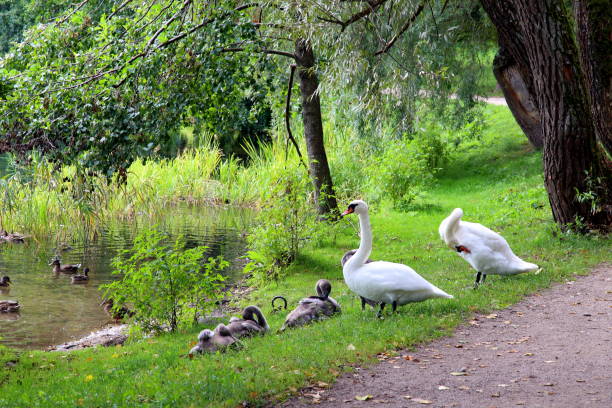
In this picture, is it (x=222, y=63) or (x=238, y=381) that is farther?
(x=222, y=63)

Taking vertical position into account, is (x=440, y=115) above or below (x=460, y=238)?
above

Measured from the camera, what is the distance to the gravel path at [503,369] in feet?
20.6

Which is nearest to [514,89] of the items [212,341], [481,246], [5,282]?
[481,246]

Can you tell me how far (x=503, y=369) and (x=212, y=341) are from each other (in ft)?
11.3

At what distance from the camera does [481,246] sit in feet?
32.6

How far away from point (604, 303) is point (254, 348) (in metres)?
4.84

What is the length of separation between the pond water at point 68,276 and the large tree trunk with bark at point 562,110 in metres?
8.62

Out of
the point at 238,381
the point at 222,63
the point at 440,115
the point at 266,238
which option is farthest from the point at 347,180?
the point at 238,381

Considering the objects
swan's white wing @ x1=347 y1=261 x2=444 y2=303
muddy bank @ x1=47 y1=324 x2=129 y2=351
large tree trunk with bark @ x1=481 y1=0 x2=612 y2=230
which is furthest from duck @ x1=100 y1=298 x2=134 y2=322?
large tree trunk with bark @ x1=481 y1=0 x2=612 y2=230

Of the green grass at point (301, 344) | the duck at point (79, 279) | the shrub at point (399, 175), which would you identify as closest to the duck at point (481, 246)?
the green grass at point (301, 344)

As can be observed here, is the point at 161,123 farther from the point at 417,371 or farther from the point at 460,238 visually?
the point at 417,371

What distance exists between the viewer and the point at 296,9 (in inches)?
555

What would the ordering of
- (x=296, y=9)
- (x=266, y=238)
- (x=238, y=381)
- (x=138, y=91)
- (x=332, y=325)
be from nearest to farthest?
(x=238, y=381)
(x=332, y=325)
(x=138, y=91)
(x=296, y=9)
(x=266, y=238)

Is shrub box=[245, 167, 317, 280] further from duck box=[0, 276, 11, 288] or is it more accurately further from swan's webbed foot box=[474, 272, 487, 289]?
duck box=[0, 276, 11, 288]
